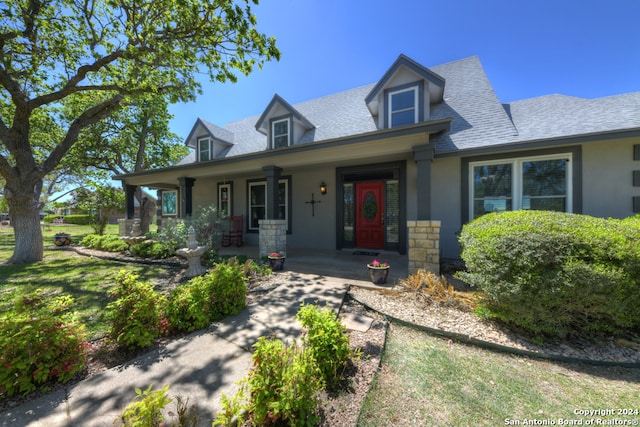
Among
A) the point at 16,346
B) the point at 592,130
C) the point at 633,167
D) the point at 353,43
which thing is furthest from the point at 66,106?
the point at 633,167

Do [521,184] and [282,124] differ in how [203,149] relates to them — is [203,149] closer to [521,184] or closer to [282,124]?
[282,124]

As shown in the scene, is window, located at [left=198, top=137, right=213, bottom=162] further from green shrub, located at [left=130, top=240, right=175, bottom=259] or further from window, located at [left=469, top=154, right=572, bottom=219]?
window, located at [left=469, top=154, right=572, bottom=219]

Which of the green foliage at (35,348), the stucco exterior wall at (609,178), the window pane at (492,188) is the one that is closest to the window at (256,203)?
the window pane at (492,188)

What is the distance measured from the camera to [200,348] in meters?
2.54

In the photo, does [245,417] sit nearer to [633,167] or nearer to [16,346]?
[16,346]

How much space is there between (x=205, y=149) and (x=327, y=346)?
1070cm

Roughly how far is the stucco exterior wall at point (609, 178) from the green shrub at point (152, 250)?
34.1 ft

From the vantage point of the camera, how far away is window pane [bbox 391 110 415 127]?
261 inches

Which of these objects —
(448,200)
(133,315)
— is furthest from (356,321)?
(448,200)

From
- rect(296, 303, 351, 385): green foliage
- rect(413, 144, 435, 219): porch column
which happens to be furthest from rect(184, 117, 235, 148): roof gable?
rect(296, 303, 351, 385): green foliage

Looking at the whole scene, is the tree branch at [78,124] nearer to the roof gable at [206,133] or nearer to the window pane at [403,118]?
the roof gable at [206,133]

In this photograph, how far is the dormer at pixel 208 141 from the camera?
1024cm

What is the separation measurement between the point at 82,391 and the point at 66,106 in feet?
51.3

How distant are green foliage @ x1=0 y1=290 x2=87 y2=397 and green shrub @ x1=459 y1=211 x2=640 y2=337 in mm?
4418
